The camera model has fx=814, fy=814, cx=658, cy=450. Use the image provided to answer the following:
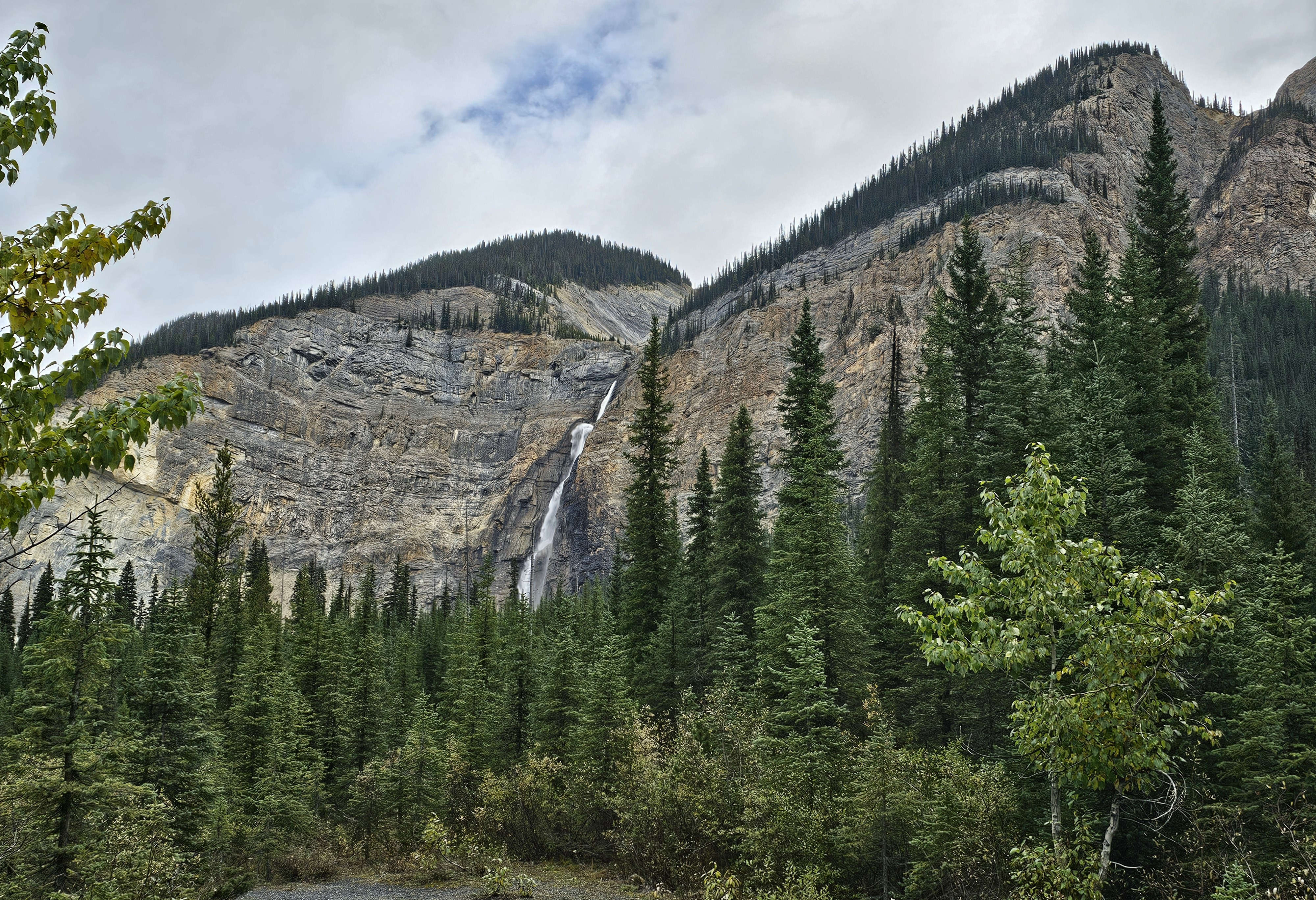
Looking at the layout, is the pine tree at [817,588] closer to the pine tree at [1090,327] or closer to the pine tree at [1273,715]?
the pine tree at [1273,715]

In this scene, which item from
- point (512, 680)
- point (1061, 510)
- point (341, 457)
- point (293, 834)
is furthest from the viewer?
point (341, 457)

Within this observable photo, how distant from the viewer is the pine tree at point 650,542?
31922mm

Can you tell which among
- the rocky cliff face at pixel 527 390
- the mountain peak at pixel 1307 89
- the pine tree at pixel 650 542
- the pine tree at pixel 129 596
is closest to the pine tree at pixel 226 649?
the pine tree at pixel 650 542

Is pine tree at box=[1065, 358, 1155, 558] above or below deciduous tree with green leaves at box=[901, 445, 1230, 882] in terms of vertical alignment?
above

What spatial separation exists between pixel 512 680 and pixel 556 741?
4.89 metres

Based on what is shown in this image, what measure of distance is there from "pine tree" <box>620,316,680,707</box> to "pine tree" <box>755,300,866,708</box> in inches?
248

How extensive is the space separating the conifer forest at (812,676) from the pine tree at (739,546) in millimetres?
161

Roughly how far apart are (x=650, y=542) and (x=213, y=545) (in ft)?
61.8

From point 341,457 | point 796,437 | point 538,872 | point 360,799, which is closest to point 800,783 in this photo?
point 538,872

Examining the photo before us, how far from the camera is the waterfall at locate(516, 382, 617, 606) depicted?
132 meters

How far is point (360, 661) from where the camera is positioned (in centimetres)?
3816

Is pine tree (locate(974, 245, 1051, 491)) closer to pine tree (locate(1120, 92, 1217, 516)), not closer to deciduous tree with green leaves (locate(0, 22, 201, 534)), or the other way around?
pine tree (locate(1120, 92, 1217, 516))

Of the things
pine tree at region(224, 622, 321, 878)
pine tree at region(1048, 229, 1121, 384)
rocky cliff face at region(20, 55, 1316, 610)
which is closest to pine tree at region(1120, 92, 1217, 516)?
pine tree at region(1048, 229, 1121, 384)

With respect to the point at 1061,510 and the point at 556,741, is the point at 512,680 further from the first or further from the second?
the point at 1061,510
